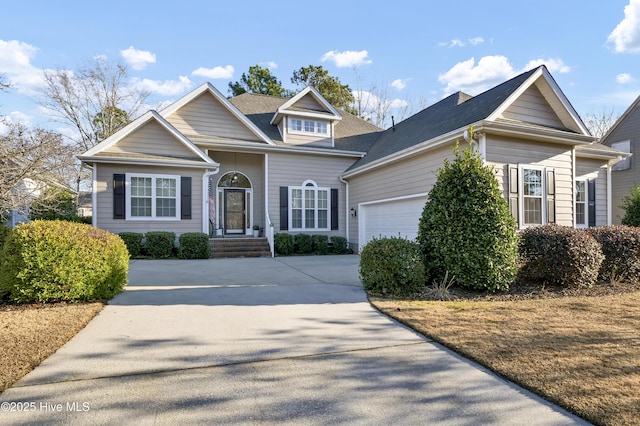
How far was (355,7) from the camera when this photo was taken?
11.5m

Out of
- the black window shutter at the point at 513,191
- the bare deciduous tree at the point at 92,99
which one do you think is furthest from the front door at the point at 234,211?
the bare deciduous tree at the point at 92,99

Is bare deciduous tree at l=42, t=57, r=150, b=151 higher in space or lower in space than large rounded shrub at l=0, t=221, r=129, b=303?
higher

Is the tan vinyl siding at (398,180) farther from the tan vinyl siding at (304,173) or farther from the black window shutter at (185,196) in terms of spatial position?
the black window shutter at (185,196)

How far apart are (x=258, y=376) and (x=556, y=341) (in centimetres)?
317

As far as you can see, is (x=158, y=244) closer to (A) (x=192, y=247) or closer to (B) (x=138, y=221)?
(A) (x=192, y=247)

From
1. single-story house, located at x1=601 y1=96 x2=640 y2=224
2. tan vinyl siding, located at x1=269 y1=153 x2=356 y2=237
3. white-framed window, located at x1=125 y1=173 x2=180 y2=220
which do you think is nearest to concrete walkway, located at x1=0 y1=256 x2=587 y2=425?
white-framed window, located at x1=125 y1=173 x2=180 y2=220

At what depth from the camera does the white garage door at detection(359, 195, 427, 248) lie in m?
10.8

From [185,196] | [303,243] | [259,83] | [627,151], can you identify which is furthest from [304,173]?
[259,83]

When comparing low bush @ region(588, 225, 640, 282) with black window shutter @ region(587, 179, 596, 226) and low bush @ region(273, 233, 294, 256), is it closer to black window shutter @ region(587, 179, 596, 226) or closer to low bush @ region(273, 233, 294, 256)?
black window shutter @ region(587, 179, 596, 226)

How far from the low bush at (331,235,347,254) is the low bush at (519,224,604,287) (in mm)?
7758

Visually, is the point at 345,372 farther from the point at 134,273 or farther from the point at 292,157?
the point at 292,157

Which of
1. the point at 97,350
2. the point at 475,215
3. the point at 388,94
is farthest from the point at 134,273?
the point at 388,94

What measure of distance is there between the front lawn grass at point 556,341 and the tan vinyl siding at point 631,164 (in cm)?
1412

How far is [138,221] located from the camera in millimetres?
11828
